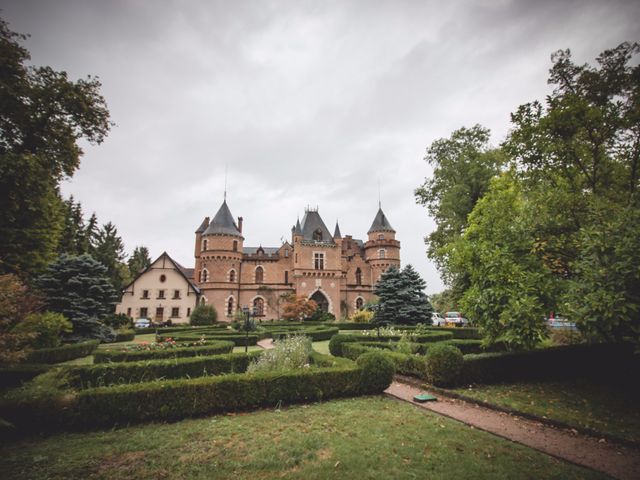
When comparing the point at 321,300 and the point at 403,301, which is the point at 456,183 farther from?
the point at 321,300

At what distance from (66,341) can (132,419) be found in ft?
46.8

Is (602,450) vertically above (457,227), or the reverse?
(457,227)

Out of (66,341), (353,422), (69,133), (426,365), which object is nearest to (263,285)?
(66,341)

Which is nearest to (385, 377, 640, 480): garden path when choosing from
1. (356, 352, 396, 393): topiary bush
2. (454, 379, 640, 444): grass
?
(454, 379, 640, 444): grass

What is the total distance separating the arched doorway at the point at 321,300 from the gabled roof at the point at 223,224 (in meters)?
11.4

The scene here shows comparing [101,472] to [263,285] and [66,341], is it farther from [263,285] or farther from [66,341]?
[263,285]

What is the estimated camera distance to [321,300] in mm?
37844

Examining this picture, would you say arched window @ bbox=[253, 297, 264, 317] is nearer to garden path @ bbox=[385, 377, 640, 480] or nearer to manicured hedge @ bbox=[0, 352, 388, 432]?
manicured hedge @ bbox=[0, 352, 388, 432]

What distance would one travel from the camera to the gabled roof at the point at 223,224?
3534cm

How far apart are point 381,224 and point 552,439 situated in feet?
118

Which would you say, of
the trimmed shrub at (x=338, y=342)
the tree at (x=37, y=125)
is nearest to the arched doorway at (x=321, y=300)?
the trimmed shrub at (x=338, y=342)

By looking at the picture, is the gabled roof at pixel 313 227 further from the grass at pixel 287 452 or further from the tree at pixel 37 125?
the grass at pixel 287 452

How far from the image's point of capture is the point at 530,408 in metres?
6.90

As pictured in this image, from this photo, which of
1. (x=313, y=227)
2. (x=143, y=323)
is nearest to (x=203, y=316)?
(x=143, y=323)
